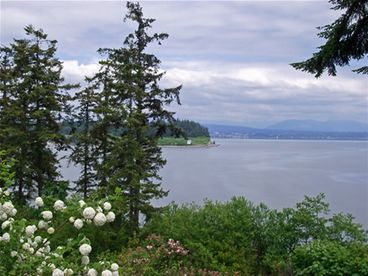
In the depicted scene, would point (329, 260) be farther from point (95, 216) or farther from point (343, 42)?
point (95, 216)

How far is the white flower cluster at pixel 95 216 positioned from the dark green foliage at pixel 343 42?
5.92 meters

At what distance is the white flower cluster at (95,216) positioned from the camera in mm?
3279

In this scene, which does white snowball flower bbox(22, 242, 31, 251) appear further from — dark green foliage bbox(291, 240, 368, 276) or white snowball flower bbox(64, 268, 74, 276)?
dark green foliage bbox(291, 240, 368, 276)

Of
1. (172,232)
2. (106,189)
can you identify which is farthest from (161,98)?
(172,232)

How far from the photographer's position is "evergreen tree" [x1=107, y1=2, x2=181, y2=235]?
12.4m

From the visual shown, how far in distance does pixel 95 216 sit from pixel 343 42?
626cm

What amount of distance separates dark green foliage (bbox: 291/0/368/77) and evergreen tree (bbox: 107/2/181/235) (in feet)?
18.0

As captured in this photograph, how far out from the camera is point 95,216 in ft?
10.8

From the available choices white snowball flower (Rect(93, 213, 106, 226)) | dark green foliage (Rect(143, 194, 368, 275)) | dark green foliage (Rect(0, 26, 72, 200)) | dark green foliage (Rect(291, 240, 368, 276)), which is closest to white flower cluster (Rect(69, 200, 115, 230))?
white snowball flower (Rect(93, 213, 106, 226))

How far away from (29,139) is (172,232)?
23.9 ft

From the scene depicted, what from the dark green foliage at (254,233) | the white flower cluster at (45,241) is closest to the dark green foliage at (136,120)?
the dark green foliage at (254,233)

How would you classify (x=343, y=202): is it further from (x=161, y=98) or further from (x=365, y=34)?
(x=365, y=34)

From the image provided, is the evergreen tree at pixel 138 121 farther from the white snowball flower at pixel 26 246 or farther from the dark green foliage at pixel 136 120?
the white snowball flower at pixel 26 246

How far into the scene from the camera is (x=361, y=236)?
8773 millimetres
